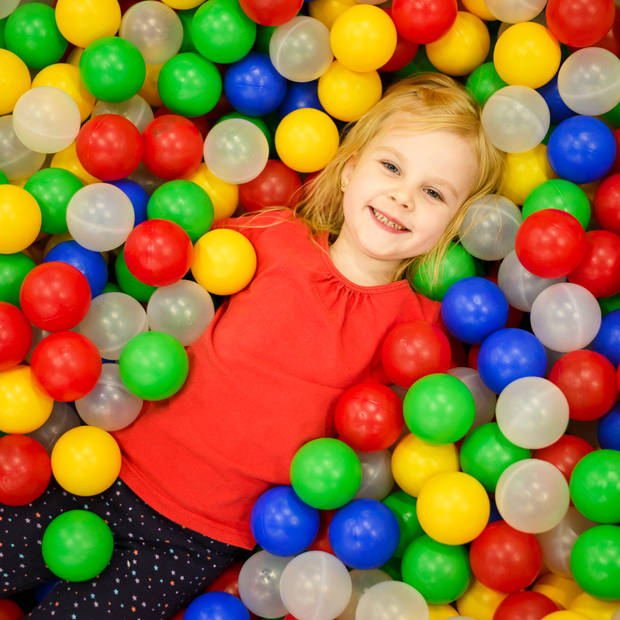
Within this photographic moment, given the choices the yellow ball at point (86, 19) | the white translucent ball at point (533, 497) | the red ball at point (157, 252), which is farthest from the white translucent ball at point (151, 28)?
the white translucent ball at point (533, 497)

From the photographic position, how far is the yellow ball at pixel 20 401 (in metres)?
1.84

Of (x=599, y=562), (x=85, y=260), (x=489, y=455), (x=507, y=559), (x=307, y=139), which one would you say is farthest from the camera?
(x=307, y=139)

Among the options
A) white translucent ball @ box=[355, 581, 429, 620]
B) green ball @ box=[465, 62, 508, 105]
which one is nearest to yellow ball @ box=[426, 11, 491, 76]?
green ball @ box=[465, 62, 508, 105]

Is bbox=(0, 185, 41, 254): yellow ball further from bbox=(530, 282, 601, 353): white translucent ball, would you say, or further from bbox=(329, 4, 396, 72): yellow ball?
bbox=(530, 282, 601, 353): white translucent ball

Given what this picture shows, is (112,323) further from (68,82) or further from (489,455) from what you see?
(489,455)

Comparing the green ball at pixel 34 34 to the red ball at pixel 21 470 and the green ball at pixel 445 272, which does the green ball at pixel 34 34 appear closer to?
the red ball at pixel 21 470

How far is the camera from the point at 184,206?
2037 millimetres

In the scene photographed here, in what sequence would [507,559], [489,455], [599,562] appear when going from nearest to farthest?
[599,562] < [507,559] < [489,455]

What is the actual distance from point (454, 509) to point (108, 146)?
A: 3.73 ft

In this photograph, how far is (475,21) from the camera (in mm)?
2137

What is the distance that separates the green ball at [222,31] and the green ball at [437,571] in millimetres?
1281

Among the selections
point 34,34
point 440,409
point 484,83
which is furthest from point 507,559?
point 34,34

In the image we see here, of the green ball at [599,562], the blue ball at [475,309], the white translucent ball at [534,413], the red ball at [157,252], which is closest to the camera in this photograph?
the green ball at [599,562]

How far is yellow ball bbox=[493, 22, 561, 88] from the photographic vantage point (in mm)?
2014
